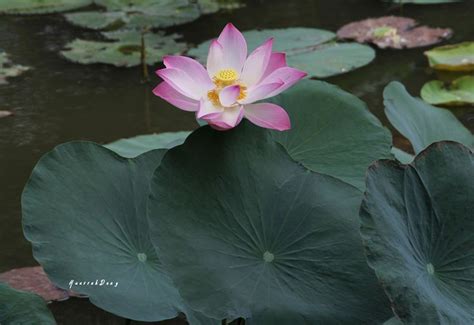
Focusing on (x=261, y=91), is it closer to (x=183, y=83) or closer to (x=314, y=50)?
(x=183, y=83)

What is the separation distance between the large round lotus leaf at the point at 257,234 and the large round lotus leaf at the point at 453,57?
7.34 feet

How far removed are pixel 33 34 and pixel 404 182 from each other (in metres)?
3.20

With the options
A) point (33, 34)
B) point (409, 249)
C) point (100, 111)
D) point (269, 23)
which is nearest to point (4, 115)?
point (100, 111)

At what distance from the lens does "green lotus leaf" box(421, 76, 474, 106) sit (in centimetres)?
264

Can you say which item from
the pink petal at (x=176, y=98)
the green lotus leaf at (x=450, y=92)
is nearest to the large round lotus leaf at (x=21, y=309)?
the pink petal at (x=176, y=98)

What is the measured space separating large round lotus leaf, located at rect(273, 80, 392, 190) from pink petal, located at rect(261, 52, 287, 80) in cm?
23

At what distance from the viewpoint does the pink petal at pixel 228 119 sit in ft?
2.93

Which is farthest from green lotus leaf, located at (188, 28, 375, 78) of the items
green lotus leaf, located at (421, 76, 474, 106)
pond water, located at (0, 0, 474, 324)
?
green lotus leaf, located at (421, 76, 474, 106)

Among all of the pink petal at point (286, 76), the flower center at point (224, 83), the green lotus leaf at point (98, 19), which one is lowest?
the green lotus leaf at point (98, 19)

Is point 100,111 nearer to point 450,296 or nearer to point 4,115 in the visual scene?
point 4,115

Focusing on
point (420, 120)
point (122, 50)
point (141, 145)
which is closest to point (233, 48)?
point (420, 120)

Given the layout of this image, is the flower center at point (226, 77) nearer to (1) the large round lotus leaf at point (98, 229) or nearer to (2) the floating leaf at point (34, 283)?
(1) the large round lotus leaf at point (98, 229)

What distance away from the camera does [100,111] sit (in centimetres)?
276

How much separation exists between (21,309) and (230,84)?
0.39m
